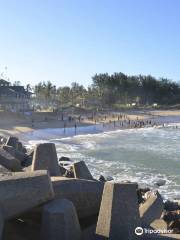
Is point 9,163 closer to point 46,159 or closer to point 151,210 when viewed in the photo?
point 46,159

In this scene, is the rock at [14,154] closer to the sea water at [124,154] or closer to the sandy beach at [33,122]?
the sea water at [124,154]

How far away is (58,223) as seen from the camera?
5938 millimetres

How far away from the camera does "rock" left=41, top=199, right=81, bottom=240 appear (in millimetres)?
5918

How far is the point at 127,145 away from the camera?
1736 inches

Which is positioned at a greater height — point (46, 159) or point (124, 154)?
point (46, 159)

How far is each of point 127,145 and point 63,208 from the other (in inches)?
1508

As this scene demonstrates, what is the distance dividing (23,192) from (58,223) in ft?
1.97

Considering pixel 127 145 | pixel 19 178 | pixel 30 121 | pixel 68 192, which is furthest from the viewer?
pixel 30 121

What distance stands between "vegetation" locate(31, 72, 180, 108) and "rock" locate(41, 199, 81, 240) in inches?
4268

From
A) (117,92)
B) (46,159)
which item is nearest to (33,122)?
(46,159)

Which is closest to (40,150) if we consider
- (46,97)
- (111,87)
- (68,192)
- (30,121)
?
(68,192)

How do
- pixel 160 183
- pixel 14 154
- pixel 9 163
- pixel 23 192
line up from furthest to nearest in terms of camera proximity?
pixel 160 183 → pixel 14 154 → pixel 9 163 → pixel 23 192

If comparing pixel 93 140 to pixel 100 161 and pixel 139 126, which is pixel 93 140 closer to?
pixel 100 161

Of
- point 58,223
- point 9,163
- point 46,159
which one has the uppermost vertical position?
point 46,159
